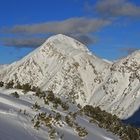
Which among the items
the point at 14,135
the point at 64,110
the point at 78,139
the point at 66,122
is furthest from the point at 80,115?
the point at 14,135

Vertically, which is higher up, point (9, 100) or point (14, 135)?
point (9, 100)

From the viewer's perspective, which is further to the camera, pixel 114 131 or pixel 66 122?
pixel 114 131

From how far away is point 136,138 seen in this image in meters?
25.8

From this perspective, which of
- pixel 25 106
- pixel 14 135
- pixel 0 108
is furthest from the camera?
pixel 25 106

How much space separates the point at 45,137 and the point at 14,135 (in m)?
2.20

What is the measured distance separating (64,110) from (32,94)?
7.15ft

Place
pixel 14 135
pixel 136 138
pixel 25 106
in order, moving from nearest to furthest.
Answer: pixel 14 135
pixel 25 106
pixel 136 138

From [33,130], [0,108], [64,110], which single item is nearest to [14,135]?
[33,130]

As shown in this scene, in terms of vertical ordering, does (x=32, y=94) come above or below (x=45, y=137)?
above

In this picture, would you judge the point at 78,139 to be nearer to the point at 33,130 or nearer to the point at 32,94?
the point at 33,130

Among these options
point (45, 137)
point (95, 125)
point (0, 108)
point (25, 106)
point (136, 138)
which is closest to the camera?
point (45, 137)

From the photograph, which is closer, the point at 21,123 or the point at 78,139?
the point at 21,123

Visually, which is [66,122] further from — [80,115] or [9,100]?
[80,115]

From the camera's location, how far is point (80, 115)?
2473 centimetres
